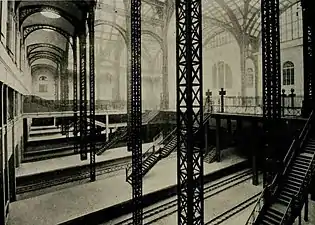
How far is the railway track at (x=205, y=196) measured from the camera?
40.5 feet

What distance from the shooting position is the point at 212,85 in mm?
35219

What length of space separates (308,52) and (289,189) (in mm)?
8864

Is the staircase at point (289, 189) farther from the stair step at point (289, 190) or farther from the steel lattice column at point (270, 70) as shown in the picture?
the steel lattice column at point (270, 70)

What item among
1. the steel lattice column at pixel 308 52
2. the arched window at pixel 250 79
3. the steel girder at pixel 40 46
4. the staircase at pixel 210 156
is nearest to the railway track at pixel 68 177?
the staircase at pixel 210 156

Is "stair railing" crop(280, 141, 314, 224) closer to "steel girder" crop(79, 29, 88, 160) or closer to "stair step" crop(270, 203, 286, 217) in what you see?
"stair step" crop(270, 203, 286, 217)

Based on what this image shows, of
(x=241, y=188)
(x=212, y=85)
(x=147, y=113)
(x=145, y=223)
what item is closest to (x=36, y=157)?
(x=147, y=113)

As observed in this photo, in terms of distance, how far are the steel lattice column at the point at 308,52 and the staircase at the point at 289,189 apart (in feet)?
10.0

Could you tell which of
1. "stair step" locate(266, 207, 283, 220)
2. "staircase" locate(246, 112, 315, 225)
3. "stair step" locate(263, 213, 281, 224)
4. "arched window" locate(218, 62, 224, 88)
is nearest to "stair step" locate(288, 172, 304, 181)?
"staircase" locate(246, 112, 315, 225)

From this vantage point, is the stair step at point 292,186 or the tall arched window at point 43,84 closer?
the stair step at point 292,186

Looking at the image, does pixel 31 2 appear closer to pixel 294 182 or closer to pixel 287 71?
pixel 294 182

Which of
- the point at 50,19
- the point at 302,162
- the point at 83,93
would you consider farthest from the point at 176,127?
the point at 50,19

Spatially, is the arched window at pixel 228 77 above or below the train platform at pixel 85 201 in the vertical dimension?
above

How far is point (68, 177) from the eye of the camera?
17.5 m

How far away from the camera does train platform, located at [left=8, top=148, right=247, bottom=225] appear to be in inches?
444
